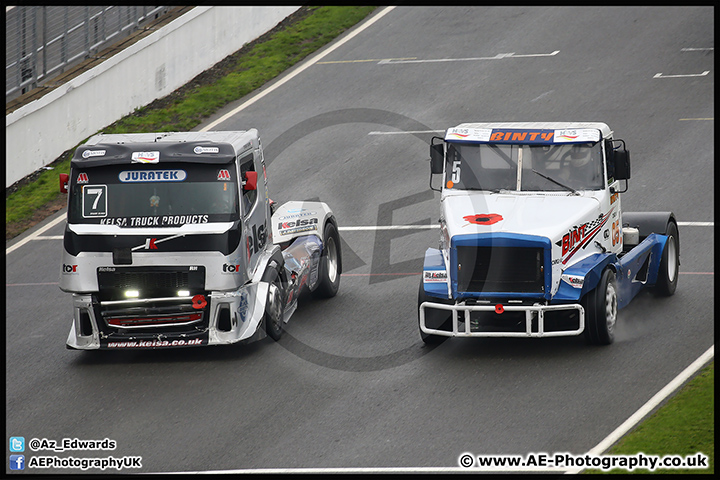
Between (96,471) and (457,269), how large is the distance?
15.3 feet

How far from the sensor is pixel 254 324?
39.5ft

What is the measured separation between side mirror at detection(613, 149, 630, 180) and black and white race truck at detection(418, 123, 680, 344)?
13mm

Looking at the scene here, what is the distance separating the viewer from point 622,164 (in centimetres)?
1227

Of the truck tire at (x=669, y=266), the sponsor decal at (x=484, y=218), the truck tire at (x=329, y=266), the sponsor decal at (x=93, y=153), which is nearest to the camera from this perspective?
the sponsor decal at (x=484, y=218)

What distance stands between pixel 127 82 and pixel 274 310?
1316 centimetres

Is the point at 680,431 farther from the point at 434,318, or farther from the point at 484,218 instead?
the point at 484,218

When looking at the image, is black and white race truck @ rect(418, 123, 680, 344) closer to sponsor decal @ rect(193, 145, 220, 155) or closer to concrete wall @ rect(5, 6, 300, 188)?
sponsor decal @ rect(193, 145, 220, 155)

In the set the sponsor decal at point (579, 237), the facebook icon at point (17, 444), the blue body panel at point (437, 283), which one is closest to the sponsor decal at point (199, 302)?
the facebook icon at point (17, 444)

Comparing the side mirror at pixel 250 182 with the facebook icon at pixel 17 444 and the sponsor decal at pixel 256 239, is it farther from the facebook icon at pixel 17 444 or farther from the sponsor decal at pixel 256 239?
the facebook icon at pixel 17 444

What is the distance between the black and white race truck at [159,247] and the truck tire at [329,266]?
2239mm

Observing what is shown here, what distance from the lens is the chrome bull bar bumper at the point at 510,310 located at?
1127cm

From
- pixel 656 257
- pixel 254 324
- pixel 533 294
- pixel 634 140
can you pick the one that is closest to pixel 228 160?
pixel 254 324

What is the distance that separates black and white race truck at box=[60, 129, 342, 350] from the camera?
11703 millimetres

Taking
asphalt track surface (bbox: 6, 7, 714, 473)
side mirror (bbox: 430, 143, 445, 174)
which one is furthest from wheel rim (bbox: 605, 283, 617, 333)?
side mirror (bbox: 430, 143, 445, 174)
